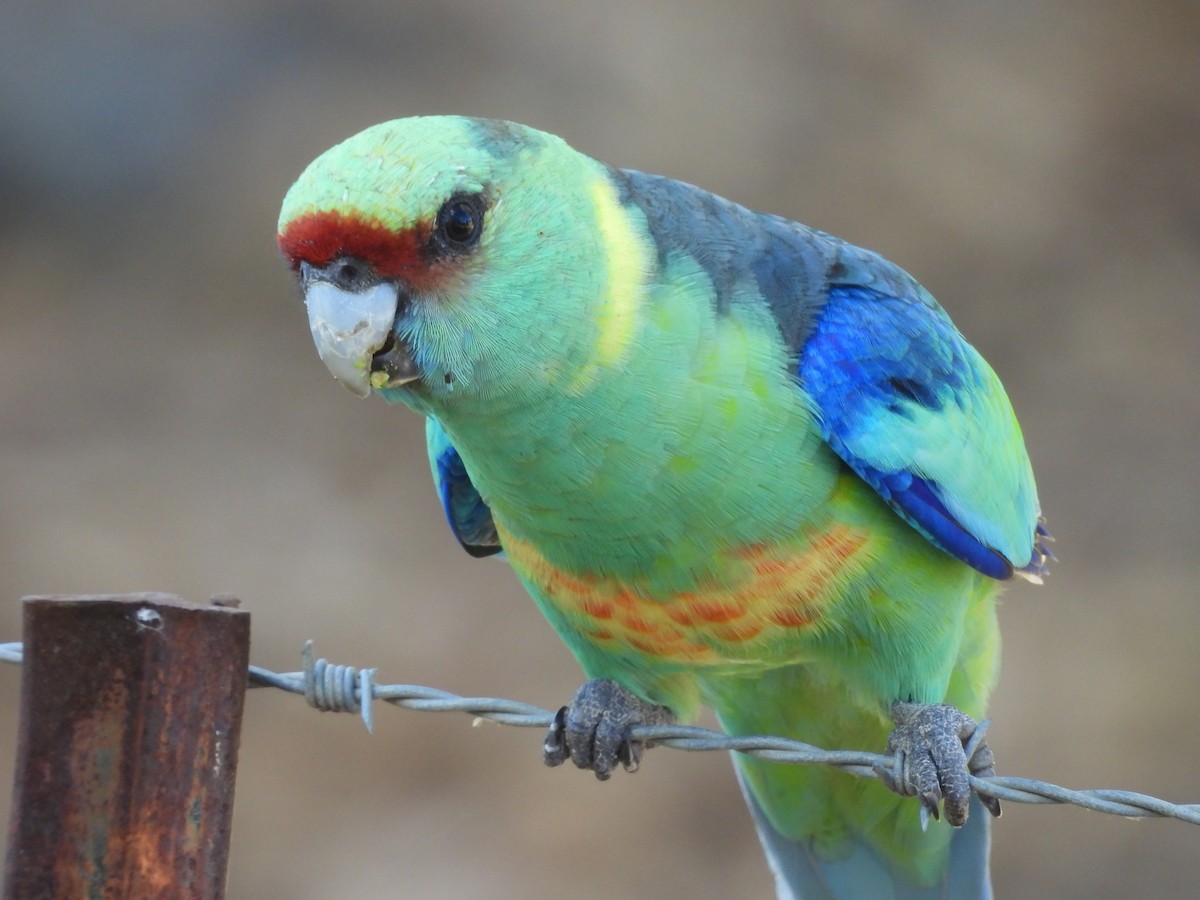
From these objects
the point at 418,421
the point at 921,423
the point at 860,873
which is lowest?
the point at 860,873

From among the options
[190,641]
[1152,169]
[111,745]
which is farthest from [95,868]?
[1152,169]

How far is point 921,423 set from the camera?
2.54 metres

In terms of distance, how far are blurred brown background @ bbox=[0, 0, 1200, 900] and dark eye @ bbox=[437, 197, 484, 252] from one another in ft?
12.1

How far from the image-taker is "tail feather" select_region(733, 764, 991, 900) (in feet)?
9.94

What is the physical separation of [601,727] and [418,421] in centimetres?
336

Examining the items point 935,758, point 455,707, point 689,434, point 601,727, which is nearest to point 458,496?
point 601,727

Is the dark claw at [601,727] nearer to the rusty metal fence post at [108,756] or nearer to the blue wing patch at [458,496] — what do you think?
the blue wing patch at [458,496]

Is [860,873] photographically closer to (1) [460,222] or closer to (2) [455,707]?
(2) [455,707]

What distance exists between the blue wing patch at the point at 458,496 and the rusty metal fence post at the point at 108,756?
123 cm

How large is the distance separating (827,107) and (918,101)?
15.9 inches

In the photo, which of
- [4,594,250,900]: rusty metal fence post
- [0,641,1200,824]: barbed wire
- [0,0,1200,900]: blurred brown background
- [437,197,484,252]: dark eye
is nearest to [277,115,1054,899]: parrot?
[437,197,484,252]: dark eye

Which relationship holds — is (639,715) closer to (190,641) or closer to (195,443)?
(190,641)

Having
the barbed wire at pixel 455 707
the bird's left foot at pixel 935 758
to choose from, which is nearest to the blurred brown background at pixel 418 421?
the bird's left foot at pixel 935 758

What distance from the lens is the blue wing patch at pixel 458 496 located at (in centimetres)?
282
